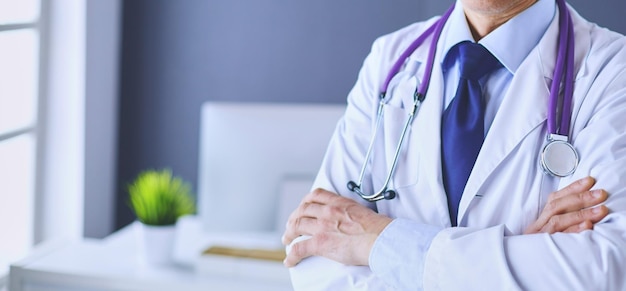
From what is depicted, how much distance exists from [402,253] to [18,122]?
2.12 metres

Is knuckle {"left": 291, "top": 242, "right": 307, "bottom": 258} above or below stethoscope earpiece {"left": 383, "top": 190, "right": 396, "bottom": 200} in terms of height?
below

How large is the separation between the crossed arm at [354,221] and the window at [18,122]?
1747 millimetres

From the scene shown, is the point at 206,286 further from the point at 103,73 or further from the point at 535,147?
the point at 103,73

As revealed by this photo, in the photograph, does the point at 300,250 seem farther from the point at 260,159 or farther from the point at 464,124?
the point at 260,159

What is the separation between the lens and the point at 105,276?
2.35 meters

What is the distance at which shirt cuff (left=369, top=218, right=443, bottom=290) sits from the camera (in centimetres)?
132

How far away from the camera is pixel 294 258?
59.1 inches

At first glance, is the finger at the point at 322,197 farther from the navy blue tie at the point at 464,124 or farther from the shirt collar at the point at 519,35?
the shirt collar at the point at 519,35

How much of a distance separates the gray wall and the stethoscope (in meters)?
1.99

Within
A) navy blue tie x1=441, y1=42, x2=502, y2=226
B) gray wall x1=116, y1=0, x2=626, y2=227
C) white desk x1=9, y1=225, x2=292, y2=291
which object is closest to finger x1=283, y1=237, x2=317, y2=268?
navy blue tie x1=441, y1=42, x2=502, y2=226

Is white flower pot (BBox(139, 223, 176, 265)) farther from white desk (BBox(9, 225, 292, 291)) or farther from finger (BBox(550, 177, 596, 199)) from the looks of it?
finger (BBox(550, 177, 596, 199))

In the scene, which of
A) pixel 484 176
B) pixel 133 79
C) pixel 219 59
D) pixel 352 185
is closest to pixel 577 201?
pixel 484 176

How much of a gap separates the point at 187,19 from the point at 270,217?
1.47 metres

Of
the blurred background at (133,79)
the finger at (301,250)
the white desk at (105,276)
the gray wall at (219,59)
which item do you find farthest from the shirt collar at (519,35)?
the gray wall at (219,59)
